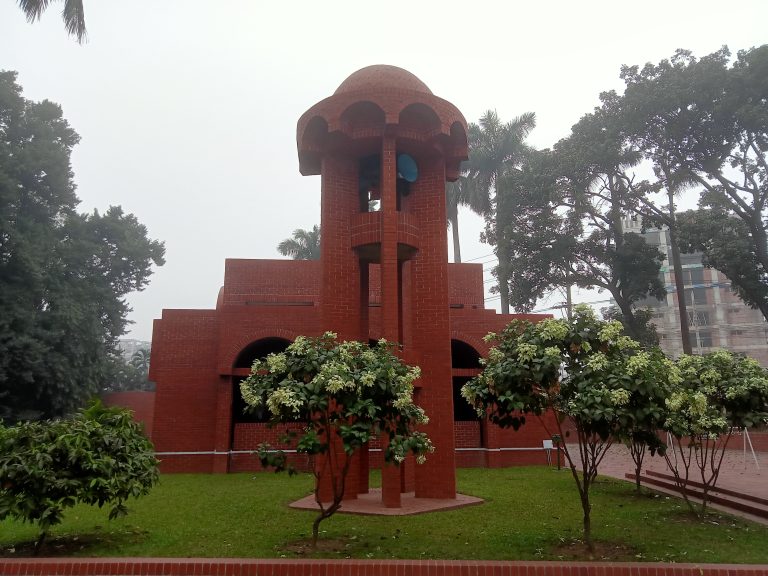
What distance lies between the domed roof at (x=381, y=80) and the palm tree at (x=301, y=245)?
84.2 feet

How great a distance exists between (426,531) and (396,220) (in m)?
6.09

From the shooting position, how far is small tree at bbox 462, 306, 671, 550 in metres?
6.71

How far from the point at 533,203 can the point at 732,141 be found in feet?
29.2

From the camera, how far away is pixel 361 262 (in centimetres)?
1334

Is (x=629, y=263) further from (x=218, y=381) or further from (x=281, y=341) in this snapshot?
(x=218, y=381)

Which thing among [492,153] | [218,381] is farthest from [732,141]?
[218,381]

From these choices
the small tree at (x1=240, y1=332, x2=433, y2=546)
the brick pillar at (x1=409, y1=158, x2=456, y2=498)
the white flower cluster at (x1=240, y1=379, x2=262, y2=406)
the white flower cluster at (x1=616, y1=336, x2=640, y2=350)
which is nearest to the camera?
the small tree at (x1=240, y1=332, x2=433, y2=546)

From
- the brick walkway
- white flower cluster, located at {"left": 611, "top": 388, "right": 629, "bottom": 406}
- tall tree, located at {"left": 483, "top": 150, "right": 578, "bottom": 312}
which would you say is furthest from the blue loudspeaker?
tall tree, located at {"left": 483, "top": 150, "right": 578, "bottom": 312}

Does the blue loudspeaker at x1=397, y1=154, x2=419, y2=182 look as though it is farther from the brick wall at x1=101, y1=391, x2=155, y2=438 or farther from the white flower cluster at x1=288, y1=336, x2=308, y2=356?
the brick wall at x1=101, y1=391, x2=155, y2=438

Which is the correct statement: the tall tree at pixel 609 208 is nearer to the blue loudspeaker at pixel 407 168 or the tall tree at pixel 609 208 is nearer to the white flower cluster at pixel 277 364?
the blue loudspeaker at pixel 407 168

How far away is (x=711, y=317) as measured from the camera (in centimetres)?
5572

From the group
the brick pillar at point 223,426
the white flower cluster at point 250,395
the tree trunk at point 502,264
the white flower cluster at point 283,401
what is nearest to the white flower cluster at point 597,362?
the white flower cluster at point 283,401

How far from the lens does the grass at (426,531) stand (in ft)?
23.8

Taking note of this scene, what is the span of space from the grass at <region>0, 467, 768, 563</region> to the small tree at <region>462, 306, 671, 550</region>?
1.26 metres
